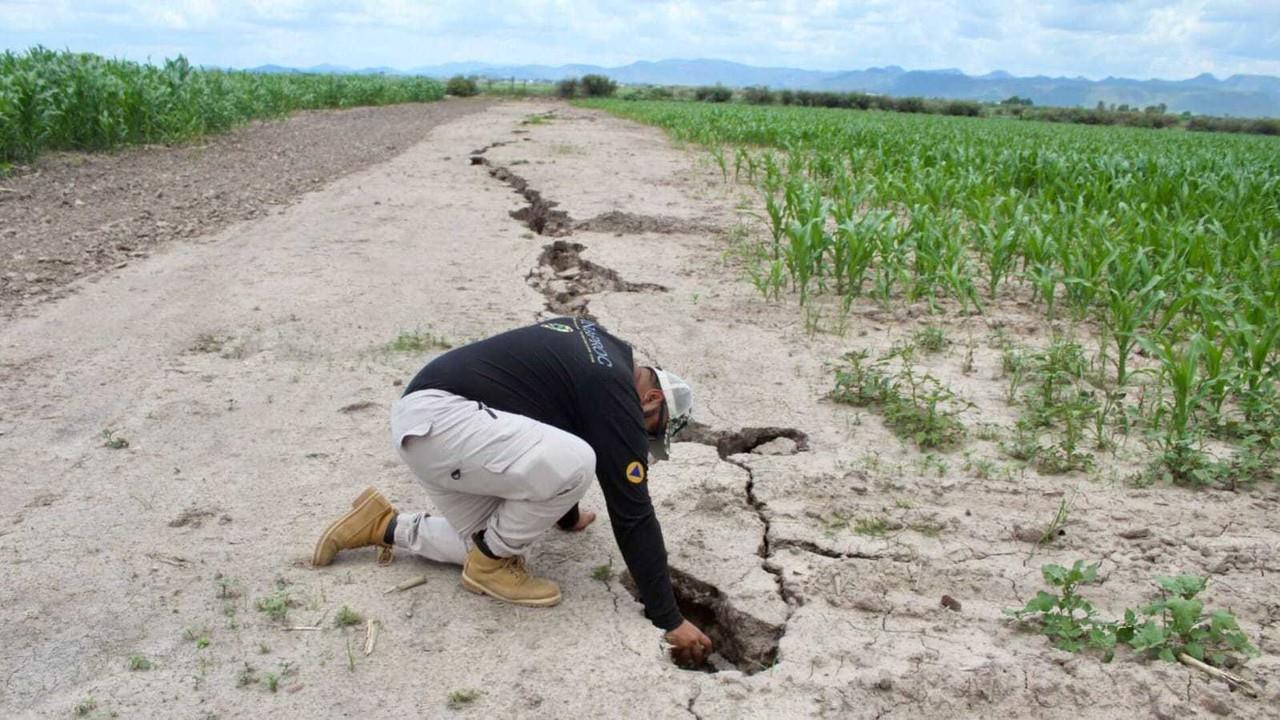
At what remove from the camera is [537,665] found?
2.53m

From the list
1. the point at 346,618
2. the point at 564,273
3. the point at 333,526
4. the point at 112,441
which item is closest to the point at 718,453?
the point at 333,526

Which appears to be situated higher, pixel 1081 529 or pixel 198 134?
pixel 198 134

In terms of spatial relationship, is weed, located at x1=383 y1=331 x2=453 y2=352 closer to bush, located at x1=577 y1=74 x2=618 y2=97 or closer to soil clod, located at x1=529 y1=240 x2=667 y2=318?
soil clod, located at x1=529 y1=240 x2=667 y2=318

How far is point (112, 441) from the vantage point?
3.74 m

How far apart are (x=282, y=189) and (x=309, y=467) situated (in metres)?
6.89

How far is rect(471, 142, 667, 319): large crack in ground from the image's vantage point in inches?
233

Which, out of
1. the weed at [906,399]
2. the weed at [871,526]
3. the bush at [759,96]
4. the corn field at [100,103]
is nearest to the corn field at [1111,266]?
the weed at [906,399]

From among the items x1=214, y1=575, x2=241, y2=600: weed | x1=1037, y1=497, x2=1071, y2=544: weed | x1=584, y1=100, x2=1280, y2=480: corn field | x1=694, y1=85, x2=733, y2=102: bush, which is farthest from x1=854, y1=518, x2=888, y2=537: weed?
x1=694, y1=85, x2=733, y2=102: bush

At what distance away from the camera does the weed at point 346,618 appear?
8.73ft

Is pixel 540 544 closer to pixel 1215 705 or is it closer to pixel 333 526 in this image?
pixel 333 526

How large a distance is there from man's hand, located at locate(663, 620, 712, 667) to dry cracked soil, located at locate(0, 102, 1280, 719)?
0.30ft

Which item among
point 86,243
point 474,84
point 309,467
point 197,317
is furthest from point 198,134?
point 474,84

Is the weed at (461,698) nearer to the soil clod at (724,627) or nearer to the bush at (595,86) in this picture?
the soil clod at (724,627)

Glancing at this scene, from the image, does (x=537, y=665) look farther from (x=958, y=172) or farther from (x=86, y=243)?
(x=958, y=172)
